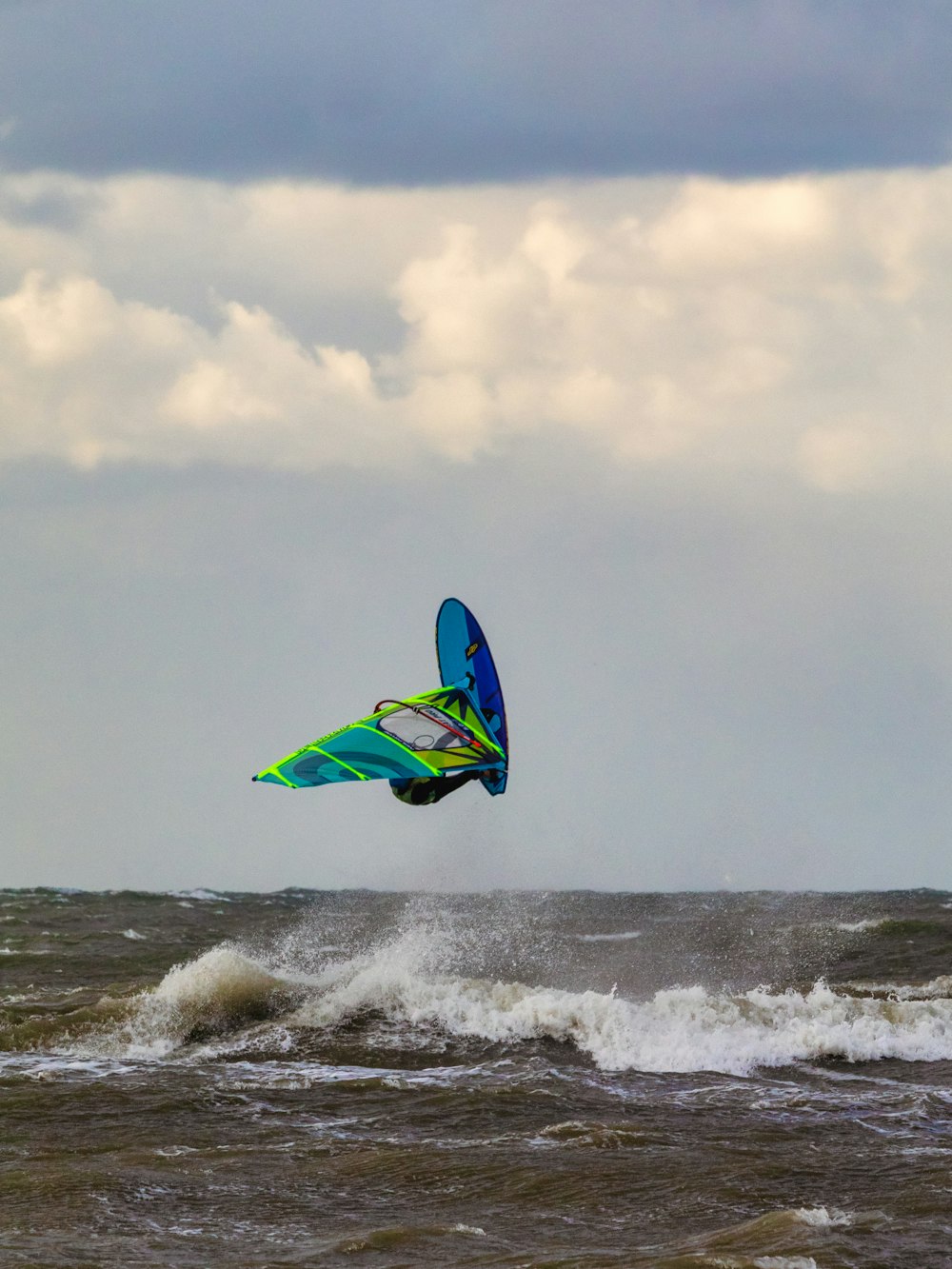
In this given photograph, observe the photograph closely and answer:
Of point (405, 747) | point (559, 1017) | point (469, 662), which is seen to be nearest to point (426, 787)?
point (405, 747)

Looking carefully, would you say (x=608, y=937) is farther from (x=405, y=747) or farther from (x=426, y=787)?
(x=405, y=747)

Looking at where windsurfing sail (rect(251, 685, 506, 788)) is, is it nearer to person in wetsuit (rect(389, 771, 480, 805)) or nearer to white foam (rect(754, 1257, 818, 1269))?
person in wetsuit (rect(389, 771, 480, 805))

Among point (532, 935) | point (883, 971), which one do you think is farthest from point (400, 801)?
point (532, 935)

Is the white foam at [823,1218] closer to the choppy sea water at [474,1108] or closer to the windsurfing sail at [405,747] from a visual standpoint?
the choppy sea water at [474,1108]

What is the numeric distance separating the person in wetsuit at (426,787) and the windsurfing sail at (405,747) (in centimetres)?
22

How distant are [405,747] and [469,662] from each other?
12.0 ft

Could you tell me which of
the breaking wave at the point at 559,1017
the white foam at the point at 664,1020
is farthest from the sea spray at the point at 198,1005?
the white foam at the point at 664,1020

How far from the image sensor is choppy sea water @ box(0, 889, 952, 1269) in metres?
11.5

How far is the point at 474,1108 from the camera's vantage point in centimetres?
1566

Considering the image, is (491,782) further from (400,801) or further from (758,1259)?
(758,1259)

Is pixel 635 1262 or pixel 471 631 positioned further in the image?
pixel 471 631

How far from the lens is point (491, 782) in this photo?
19375mm

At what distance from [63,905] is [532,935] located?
1966cm

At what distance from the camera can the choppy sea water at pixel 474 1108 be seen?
37.8 feet
